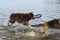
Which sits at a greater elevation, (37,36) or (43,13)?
(43,13)

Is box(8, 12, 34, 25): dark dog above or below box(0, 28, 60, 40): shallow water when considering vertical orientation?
above

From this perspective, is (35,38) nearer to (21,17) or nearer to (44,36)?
(44,36)

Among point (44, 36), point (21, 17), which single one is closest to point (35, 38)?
point (44, 36)

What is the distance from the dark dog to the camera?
0.79 m

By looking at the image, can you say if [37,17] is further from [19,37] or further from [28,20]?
[19,37]

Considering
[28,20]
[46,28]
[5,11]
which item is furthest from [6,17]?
[46,28]

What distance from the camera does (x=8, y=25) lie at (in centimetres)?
81

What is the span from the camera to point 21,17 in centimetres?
79

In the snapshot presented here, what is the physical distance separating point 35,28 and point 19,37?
11 cm

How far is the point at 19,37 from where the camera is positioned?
0.75 meters

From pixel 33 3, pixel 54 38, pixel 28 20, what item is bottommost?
pixel 54 38

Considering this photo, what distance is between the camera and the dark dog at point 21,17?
79 centimetres

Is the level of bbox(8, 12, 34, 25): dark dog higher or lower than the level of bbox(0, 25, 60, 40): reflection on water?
higher

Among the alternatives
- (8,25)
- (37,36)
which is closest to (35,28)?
(37,36)
